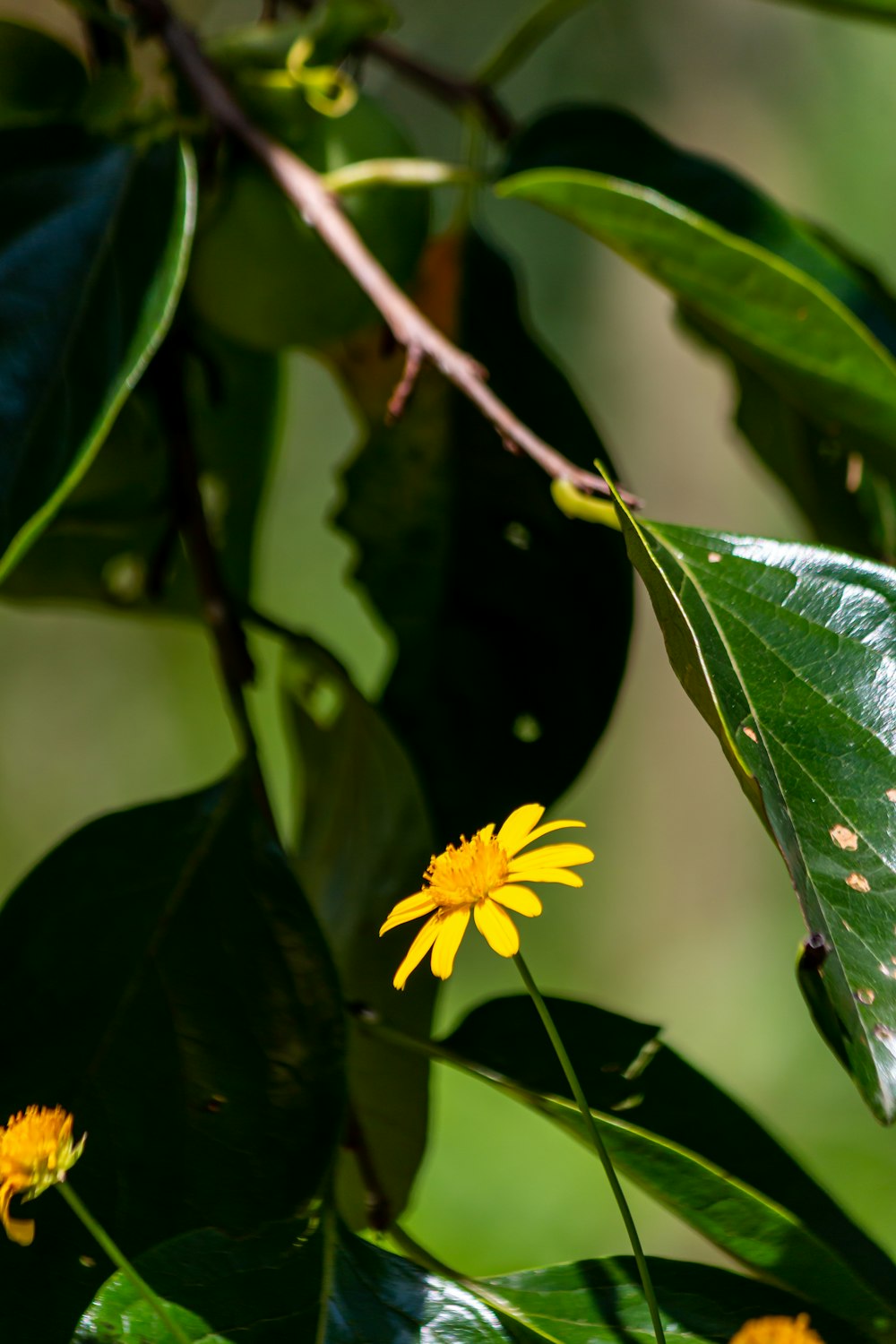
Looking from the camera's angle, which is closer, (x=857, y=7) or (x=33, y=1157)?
(x=33, y=1157)

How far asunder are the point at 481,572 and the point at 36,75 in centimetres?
27

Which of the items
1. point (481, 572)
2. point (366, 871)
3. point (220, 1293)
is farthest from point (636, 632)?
point (220, 1293)

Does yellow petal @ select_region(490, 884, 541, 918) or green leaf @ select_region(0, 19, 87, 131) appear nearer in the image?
yellow petal @ select_region(490, 884, 541, 918)

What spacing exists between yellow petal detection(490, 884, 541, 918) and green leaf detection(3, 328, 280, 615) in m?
0.28

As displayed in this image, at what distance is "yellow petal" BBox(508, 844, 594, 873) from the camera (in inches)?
10.5

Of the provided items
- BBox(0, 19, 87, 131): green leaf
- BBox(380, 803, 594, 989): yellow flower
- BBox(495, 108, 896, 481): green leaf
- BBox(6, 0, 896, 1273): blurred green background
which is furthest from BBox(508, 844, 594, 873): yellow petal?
BBox(6, 0, 896, 1273): blurred green background

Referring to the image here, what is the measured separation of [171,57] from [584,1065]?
38 cm

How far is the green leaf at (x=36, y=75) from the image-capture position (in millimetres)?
508

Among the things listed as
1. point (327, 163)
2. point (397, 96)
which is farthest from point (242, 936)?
point (397, 96)

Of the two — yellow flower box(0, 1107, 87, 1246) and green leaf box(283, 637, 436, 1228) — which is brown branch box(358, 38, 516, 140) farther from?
yellow flower box(0, 1107, 87, 1246)

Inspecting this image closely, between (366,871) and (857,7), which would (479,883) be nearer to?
(366,871)

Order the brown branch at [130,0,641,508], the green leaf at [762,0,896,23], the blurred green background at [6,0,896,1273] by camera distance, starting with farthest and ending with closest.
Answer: the blurred green background at [6,0,896,1273]
the green leaf at [762,0,896,23]
the brown branch at [130,0,641,508]

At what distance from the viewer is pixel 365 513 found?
24.0 inches

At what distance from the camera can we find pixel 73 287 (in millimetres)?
445
